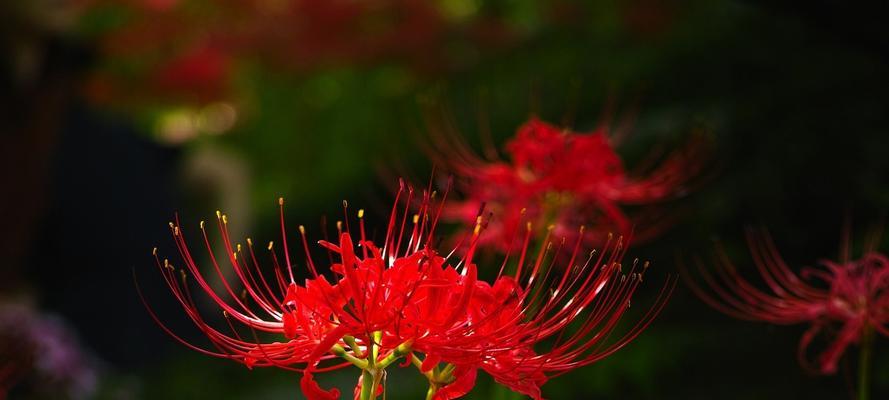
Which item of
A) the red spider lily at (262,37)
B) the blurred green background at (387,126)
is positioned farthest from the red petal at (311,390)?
the red spider lily at (262,37)

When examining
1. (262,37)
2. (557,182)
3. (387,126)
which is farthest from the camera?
(387,126)

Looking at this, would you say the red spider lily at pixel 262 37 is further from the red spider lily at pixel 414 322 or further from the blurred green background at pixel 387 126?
the red spider lily at pixel 414 322

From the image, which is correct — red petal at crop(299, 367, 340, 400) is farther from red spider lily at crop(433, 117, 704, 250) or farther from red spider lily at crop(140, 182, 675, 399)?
red spider lily at crop(433, 117, 704, 250)

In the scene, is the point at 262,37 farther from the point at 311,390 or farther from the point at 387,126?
the point at 311,390

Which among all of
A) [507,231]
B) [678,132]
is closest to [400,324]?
[507,231]

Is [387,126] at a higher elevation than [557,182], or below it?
below

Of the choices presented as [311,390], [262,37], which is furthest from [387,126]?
[311,390]
